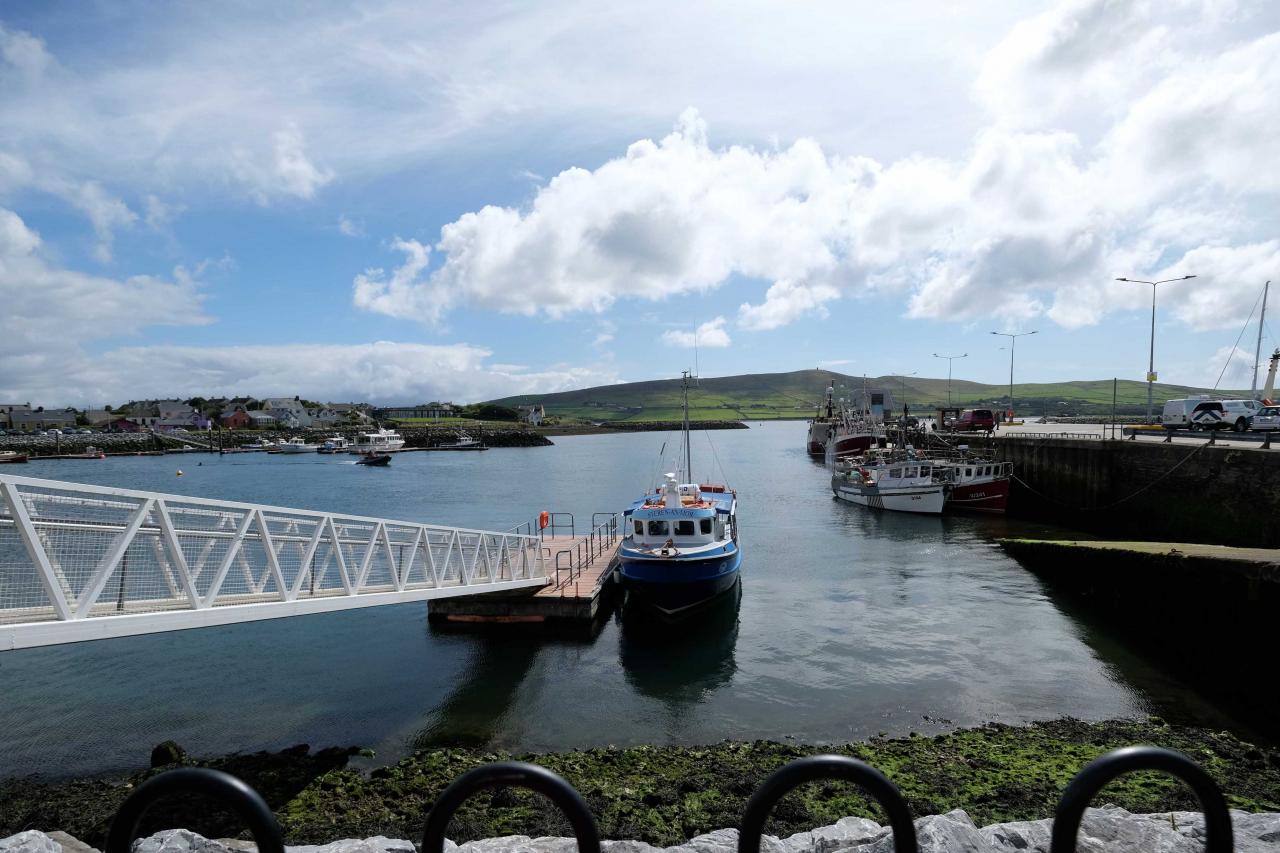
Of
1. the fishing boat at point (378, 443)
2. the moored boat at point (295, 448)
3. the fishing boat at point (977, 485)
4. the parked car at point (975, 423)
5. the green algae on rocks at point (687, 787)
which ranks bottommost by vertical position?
the moored boat at point (295, 448)

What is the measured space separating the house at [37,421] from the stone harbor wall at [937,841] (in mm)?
231474

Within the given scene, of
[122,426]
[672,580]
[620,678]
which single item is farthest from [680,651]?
[122,426]

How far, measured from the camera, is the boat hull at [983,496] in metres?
47.5

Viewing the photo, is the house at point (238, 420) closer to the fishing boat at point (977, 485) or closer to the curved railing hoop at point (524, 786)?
the fishing boat at point (977, 485)

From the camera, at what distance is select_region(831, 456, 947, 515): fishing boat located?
47750 mm

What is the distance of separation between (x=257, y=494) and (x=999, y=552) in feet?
208

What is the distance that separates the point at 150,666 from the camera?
A: 1925 cm

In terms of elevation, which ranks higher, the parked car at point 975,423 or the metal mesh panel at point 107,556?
the parked car at point 975,423

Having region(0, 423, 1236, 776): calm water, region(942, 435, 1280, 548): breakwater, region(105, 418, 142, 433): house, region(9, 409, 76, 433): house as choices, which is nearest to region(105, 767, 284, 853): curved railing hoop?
region(0, 423, 1236, 776): calm water

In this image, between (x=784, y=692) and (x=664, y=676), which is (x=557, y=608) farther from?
(x=784, y=692)

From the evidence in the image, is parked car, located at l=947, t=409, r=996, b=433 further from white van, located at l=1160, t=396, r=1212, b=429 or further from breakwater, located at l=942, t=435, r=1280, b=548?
white van, located at l=1160, t=396, r=1212, b=429

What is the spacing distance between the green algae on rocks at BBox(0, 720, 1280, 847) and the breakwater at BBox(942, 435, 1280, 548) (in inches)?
756

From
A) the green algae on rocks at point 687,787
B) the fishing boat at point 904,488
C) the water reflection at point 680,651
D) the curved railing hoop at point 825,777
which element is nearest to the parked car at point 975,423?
the fishing boat at point 904,488

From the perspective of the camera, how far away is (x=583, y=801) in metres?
3.76
